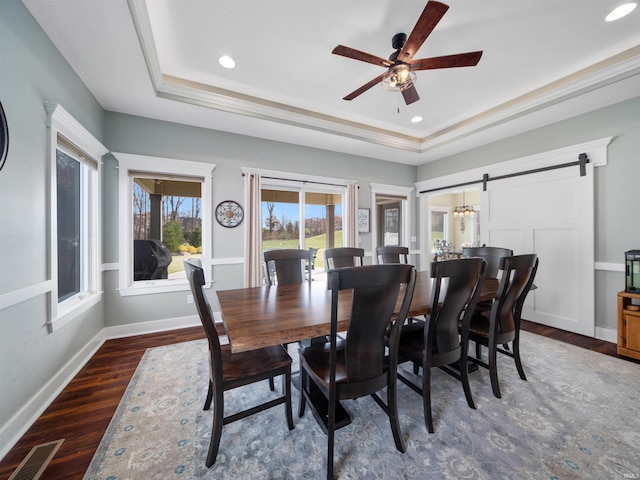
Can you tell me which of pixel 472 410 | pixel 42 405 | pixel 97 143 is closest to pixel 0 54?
pixel 97 143

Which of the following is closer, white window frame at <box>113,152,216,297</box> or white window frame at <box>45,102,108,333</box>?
white window frame at <box>45,102,108,333</box>

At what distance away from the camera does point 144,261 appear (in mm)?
3375

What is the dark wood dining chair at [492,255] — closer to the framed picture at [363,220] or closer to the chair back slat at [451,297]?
the chair back slat at [451,297]

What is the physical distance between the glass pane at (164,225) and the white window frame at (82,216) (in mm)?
454

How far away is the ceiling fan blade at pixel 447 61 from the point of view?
1.93 metres

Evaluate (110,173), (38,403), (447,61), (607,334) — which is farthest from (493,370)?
(110,173)

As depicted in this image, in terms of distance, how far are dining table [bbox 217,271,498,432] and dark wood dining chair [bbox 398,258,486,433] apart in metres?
0.13

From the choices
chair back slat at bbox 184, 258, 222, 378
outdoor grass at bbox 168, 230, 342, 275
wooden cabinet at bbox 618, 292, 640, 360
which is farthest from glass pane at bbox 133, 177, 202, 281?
wooden cabinet at bbox 618, 292, 640, 360

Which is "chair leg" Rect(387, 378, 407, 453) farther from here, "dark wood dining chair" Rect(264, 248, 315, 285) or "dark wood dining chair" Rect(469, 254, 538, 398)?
"dark wood dining chair" Rect(264, 248, 315, 285)

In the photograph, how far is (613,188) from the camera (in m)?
2.96

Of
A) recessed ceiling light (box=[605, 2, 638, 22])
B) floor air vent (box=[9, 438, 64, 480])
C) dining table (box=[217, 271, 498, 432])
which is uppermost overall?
recessed ceiling light (box=[605, 2, 638, 22])

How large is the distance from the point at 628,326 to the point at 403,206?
3.66 m

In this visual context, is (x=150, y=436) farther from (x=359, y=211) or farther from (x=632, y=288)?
(x=632, y=288)

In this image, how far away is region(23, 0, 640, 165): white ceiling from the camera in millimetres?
1941
